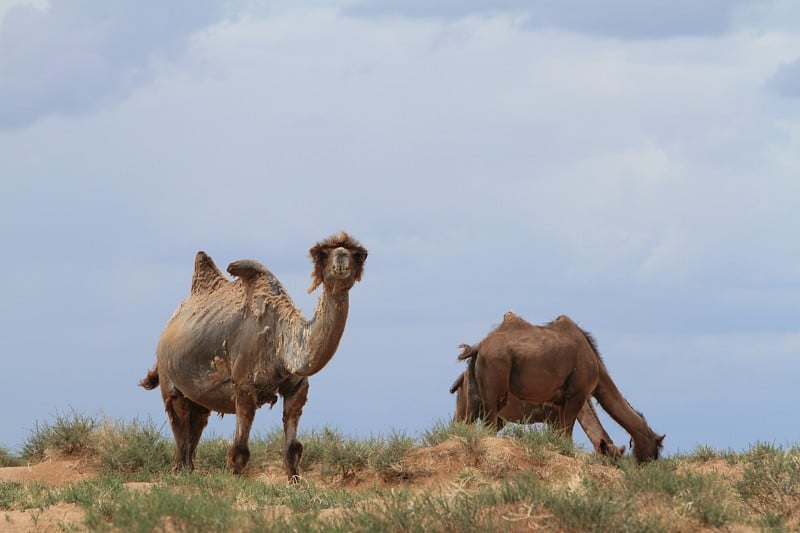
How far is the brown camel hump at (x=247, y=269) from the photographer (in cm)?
1538

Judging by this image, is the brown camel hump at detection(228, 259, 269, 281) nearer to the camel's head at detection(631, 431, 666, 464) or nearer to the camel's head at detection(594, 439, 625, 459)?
the camel's head at detection(594, 439, 625, 459)

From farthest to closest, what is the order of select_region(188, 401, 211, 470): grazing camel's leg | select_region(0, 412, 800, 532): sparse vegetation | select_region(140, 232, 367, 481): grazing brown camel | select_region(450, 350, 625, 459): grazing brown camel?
select_region(450, 350, 625, 459): grazing brown camel < select_region(188, 401, 211, 470): grazing camel's leg < select_region(140, 232, 367, 481): grazing brown camel < select_region(0, 412, 800, 532): sparse vegetation

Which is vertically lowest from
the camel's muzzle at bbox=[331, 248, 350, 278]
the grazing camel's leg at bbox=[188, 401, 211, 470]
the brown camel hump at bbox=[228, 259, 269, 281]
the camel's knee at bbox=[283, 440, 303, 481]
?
the camel's knee at bbox=[283, 440, 303, 481]

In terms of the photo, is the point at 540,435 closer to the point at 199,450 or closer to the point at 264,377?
the point at 264,377

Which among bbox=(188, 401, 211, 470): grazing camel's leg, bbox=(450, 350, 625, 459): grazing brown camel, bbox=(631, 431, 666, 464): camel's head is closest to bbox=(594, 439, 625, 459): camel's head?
bbox=(631, 431, 666, 464): camel's head

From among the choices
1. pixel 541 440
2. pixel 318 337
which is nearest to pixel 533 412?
pixel 541 440

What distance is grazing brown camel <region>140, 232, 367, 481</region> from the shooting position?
13562 mm

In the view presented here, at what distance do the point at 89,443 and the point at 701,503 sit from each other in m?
11.2

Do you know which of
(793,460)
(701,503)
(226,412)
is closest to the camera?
(701,503)

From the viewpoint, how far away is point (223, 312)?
15406 mm

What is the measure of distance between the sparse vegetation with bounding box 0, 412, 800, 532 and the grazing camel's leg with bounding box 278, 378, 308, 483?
471 mm

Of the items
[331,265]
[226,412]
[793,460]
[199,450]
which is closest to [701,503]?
[793,460]

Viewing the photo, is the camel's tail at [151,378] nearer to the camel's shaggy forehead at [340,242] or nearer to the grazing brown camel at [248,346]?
the grazing brown camel at [248,346]

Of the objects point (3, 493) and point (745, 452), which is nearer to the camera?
point (3, 493)
